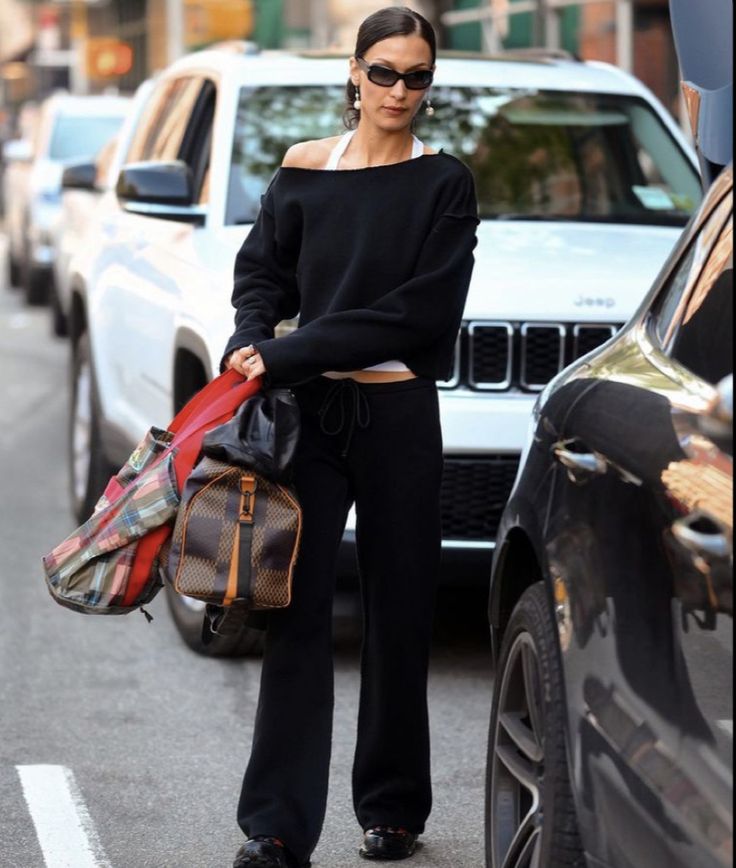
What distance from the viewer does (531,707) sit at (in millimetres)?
3629

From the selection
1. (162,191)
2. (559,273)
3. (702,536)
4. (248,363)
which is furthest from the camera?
(162,191)

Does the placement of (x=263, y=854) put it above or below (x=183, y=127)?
below

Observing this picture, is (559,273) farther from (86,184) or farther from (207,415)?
(86,184)

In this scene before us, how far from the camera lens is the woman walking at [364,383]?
4160mm

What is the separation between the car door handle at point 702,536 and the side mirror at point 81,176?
7.18 metres

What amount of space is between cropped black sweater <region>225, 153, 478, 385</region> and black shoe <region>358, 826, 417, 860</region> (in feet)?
3.61

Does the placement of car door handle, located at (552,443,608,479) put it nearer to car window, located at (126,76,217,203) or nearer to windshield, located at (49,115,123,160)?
car window, located at (126,76,217,203)

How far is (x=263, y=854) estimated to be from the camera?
4.25m

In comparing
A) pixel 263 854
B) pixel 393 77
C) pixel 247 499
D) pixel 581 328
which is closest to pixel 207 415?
pixel 247 499

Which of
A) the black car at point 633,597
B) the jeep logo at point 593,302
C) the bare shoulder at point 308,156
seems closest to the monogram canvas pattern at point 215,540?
the black car at point 633,597

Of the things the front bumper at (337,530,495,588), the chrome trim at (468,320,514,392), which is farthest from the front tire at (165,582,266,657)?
the chrome trim at (468,320,514,392)

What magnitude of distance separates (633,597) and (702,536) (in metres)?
0.34

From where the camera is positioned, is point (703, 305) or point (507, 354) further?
point (507, 354)

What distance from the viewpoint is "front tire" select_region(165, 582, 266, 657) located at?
6.41 m
